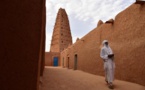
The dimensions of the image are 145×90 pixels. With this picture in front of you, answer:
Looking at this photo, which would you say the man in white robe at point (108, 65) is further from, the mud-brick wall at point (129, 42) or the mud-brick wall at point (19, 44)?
the mud-brick wall at point (19, 44)

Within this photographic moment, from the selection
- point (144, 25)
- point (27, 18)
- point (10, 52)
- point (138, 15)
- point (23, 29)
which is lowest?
point (10, 52)

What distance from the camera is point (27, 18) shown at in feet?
10.6

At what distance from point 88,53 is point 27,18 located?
11159 millimetres

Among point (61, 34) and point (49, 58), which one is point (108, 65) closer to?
point (49, 58)

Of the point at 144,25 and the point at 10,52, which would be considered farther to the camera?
the point at 144,25

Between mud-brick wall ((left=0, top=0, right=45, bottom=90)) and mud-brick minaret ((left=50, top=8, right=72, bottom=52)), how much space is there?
125ft

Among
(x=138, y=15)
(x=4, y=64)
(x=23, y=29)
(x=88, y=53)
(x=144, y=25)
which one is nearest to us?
(x=4, y=64)

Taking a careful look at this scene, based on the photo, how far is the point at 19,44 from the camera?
10.1ft

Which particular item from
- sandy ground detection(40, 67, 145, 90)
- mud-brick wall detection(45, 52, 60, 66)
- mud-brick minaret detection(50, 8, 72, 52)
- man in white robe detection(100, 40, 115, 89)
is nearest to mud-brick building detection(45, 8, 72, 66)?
mud-brick minaret detection(50, 8, 72, 52)

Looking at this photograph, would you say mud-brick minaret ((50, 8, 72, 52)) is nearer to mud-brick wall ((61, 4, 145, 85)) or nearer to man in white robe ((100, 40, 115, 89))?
mud-brick wall ((61, 4, 145, 85))

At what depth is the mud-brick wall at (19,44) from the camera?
9.66ft

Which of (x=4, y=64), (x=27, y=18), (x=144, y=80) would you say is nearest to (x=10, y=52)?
(x=4, y=64)

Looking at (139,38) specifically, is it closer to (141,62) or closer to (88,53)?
(141,62)

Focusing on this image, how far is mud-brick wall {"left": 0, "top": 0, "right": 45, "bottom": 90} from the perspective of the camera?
9.66ft
